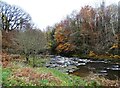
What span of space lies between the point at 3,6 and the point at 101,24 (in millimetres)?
15210

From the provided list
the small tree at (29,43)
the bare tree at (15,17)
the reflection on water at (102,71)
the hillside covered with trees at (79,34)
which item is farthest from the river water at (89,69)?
the bare tree at (15,17)

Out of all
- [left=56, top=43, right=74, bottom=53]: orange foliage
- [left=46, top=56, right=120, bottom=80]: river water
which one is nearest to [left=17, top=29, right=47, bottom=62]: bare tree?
[left=46, top=56, right=120, bottom=80]: river water

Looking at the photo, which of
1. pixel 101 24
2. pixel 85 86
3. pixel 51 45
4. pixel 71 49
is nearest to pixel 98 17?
pixel 101 24

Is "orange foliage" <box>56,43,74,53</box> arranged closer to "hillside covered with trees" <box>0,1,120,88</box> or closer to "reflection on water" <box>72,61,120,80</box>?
"hillside covered with trees" <box>0,1,120,88</box>

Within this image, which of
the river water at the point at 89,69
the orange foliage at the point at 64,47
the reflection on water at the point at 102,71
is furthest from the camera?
the orange foliage at the point at 64,47

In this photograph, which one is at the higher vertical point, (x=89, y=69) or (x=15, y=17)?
(x=15, y=17)

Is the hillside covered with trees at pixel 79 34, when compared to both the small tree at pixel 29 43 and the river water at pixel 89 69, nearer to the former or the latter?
the small tree at pixel 29 43

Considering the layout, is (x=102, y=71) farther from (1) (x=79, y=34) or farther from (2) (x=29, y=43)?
(1) (x=79, y=34)

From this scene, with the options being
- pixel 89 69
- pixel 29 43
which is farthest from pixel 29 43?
pixel 89 69

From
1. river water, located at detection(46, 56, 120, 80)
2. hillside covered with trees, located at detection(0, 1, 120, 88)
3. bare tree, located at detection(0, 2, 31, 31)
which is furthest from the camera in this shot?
bare tree, located at detection(0, 2, 31, 31)

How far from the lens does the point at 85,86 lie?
29.1 feet

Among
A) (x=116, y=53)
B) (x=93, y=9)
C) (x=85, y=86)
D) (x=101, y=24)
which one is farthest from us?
(x=93, y=9)

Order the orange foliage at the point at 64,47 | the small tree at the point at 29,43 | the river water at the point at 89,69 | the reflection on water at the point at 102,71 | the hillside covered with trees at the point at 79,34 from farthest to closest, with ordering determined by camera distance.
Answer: the orange foliage at the point at 64,47 → the hillside covered with trees at the point at 79,34 → the small tree at the point at 29,43 → the river water at the point at 89,69 → the reflection on water at the point at 102,71

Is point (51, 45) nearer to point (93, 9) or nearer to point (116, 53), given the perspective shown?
point (93, 9)
